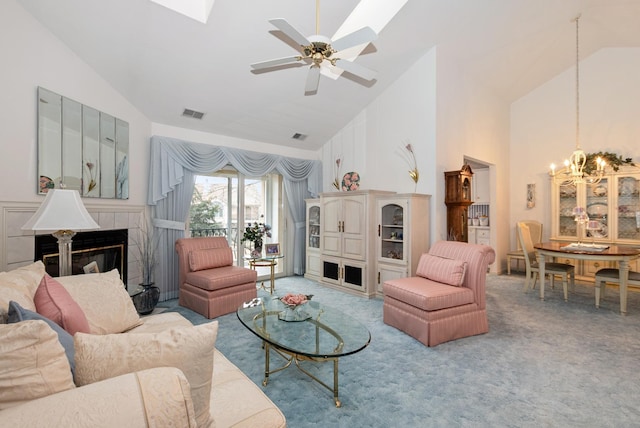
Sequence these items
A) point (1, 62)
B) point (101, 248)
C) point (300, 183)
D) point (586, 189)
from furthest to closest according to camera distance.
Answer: point (300, 183) → point (586, 189) → point (101, 248) → point (1, 62)

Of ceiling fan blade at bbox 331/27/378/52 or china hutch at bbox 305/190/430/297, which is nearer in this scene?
ceiling fan blade at bbox 331/27/378/52

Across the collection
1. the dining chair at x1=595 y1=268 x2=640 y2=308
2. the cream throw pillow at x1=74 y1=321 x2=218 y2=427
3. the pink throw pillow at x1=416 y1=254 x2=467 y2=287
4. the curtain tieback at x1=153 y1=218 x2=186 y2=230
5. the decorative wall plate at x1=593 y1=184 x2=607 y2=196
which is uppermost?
the decorative wall plate at x1=593 y1=184 x2=607 y2=196

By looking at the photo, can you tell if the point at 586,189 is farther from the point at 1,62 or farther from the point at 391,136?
the point at 1,62

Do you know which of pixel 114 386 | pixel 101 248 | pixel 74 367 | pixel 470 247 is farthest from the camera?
pixel 101 248

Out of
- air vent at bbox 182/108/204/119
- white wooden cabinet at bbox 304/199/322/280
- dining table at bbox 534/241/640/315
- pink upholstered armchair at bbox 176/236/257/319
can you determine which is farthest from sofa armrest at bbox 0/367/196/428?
dining table at bbox 534/241/640/315

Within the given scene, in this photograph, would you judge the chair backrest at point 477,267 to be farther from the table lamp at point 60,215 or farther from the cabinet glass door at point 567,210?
the cabinet glass door at point 567,210

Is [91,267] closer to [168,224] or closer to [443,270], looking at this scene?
[168,224]

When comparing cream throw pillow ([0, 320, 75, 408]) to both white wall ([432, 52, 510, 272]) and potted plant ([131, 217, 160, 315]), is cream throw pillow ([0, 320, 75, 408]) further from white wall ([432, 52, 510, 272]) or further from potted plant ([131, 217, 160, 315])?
white wall ([432, 52, 510, 272])

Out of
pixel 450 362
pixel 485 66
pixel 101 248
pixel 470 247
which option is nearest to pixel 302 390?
pixel 450 362

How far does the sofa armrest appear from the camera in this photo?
0.70m

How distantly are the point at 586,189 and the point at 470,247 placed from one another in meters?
3.66

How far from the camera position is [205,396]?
979 mm

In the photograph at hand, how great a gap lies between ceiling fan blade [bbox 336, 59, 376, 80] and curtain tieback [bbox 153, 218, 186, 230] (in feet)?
9.88

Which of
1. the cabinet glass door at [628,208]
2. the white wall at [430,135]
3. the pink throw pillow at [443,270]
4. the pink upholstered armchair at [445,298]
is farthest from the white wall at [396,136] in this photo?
the cabinet glass door at [628,208]
